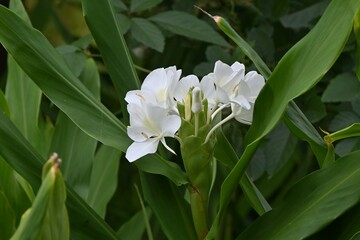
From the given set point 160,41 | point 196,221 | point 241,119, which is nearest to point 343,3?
point 241,119

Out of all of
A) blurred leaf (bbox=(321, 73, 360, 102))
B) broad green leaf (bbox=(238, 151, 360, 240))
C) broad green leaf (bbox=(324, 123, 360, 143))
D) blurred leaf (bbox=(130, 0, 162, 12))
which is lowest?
blurred leaf (bbox=(321, 73, 360, 102))

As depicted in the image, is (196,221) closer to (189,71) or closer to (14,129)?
(14,129)

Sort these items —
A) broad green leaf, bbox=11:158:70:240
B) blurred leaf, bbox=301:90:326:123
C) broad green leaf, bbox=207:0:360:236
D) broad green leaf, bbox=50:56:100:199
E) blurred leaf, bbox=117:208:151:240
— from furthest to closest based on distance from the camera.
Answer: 1. blurred leaf, bbox=117:208:151:240
2. blurred leaf, bbox=301:90:326:123
3. broad green leaf, bbox=50:56:100:199
4. broad green leaf, bbox=207:0:360:236
5. broad green leaf, bbox=11:158:70:240

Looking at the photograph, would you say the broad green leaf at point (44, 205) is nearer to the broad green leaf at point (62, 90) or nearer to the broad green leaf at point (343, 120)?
the broad green leaf at point (62, 90)

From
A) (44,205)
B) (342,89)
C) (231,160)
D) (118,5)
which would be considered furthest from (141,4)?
(44,205)

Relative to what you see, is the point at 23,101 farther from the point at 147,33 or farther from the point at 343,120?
the point at 343,120

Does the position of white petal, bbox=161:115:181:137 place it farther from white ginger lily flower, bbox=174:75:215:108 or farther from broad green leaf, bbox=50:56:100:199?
broad green leaf, bbox=50:56:100:199

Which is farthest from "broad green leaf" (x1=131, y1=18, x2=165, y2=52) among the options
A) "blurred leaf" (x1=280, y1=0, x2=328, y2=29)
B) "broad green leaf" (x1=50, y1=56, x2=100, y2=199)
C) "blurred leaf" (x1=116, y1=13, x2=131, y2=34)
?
"blurred leaf" (x1=280, y1=0, x2=328, y2=29)
